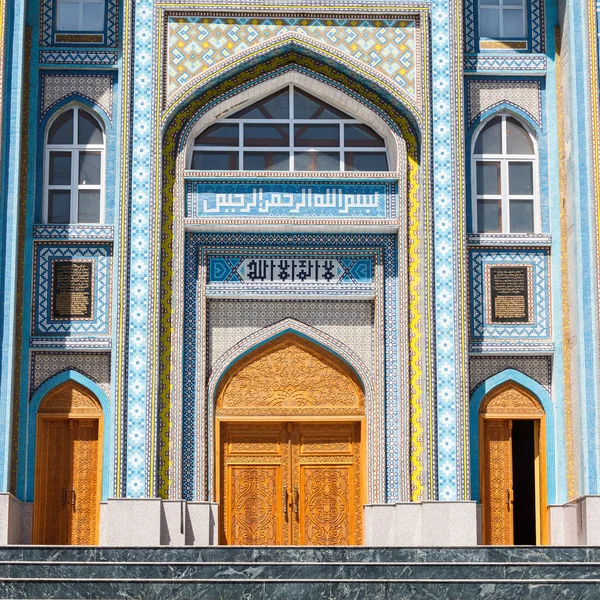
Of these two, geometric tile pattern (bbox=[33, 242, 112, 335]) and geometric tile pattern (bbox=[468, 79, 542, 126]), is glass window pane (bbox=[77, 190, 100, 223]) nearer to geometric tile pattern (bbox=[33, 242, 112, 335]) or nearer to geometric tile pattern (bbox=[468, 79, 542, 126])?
geometric tile pattern (bbox=[33, 242, 112, 335])

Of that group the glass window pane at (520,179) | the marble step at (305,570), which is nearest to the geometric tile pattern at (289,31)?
the glass window pane at (520,179)

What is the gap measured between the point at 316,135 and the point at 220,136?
3.50 feet

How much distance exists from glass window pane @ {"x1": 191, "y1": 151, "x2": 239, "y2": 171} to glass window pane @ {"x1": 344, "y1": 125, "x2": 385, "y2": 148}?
4.15 ft

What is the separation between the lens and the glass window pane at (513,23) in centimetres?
1742

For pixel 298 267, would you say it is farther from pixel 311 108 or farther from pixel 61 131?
pixel 61 131

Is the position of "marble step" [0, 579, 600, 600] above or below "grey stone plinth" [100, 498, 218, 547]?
below

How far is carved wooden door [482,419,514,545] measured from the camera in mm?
16438

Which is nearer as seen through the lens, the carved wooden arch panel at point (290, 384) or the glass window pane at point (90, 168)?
the carved wooden arch panel at point (290, 384)

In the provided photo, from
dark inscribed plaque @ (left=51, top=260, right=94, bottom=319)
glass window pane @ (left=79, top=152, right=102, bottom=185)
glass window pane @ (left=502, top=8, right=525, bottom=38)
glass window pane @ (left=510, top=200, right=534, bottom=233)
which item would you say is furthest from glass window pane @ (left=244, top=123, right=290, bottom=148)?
glass window pane @ (left=502, top=8, right=525, bottom=38)

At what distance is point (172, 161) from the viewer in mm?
16875

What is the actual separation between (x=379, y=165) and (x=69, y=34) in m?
3.73

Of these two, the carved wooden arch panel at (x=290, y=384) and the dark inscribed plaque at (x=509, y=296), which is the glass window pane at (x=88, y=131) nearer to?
the carved wooden arch panel at (x=290, y=384)

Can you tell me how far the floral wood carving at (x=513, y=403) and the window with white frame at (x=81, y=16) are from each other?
5970 millimetres

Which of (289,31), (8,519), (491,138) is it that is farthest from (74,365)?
(491,138)
